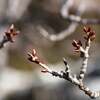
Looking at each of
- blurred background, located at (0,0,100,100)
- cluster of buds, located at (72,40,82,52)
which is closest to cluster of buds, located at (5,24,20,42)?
cluster of buds, located at (72,40,82,52)

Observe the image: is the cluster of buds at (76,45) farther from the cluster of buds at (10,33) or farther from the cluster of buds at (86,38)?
the cluster of buds at (10,33)

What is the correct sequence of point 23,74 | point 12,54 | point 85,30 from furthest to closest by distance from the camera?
point 12,54 → point 23,74 → point 85,30

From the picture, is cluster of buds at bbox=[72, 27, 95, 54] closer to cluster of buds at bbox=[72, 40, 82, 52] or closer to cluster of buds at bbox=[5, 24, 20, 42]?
cluster of buds at bbox=[72, 40, 82, 52]

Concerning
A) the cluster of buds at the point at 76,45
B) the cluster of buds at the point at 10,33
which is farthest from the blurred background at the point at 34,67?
the cluster of buds at the point at 76,45

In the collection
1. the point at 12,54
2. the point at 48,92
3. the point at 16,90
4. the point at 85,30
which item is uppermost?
the point at 12,54

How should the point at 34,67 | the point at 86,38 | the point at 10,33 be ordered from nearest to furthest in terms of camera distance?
the point at 86,38 < the point at 10,33 < the point at 34,67

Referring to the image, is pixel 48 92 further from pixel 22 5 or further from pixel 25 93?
pixel 22 5

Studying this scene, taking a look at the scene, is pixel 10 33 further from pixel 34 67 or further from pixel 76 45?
pixel 34 67

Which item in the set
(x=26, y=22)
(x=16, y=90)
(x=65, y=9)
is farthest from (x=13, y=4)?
(x=16, y=90)

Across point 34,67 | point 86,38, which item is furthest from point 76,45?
point 34,67

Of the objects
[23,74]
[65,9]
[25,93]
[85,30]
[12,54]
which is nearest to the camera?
[85,30]

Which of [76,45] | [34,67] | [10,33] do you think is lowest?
[76,45]
